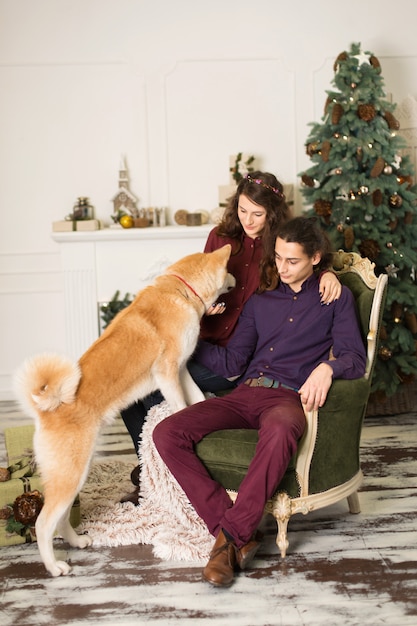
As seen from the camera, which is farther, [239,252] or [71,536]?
[239,252]

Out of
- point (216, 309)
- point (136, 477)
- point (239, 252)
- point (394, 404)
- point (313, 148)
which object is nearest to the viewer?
point (216, 309)

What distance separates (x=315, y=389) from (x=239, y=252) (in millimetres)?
856

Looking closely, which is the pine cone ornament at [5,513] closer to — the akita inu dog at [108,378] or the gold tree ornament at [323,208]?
the akita inu dog at [108,378]

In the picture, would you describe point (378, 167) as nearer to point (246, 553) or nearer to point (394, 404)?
point (394, 404)

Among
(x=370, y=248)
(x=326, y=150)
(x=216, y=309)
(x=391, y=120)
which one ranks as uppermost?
(x=391, y=120)

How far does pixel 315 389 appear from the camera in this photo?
292 centimetres

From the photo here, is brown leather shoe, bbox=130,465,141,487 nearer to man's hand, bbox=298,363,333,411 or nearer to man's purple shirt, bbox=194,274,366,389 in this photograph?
man's purple shirt, bbox=194,274,366,389

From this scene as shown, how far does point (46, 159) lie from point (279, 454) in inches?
145

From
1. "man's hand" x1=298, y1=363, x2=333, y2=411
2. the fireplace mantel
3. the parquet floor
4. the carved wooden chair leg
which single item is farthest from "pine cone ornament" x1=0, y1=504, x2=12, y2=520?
the fireplace mantel

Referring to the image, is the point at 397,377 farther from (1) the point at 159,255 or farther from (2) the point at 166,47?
(2) the point at 166,47

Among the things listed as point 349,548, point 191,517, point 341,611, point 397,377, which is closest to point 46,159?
point 397,377

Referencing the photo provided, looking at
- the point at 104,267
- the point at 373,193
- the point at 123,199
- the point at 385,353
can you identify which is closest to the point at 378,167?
the point at 373,193

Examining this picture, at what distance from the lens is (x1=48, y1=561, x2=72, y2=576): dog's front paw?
2889mm

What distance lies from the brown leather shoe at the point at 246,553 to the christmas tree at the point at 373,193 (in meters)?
2.19
